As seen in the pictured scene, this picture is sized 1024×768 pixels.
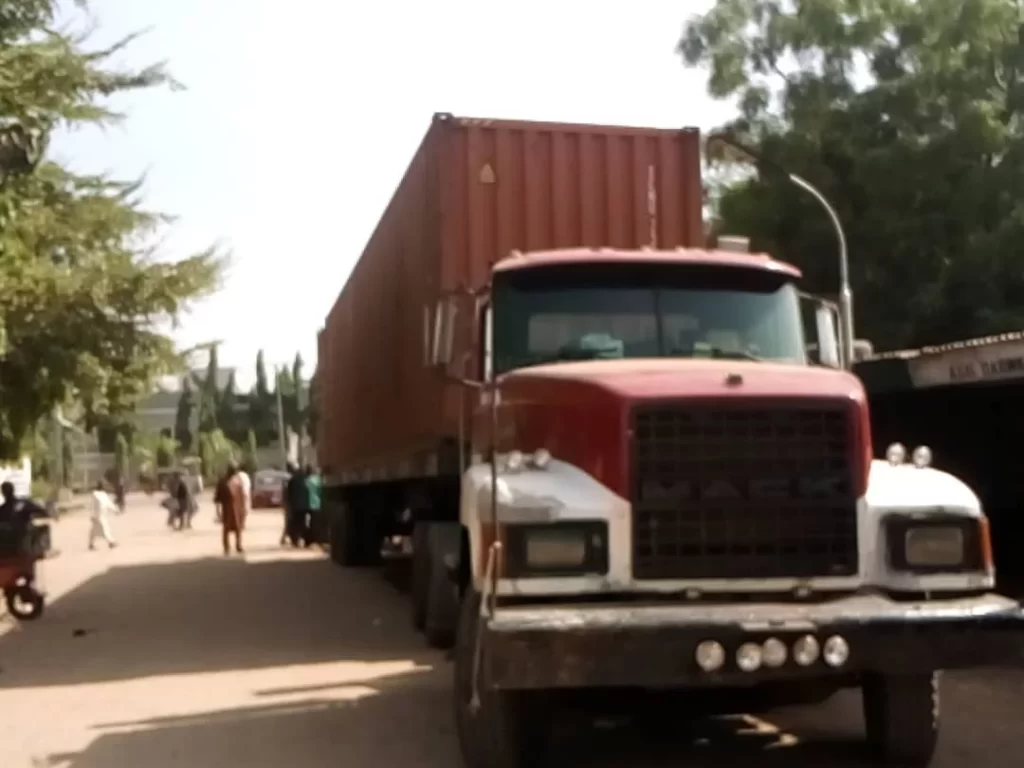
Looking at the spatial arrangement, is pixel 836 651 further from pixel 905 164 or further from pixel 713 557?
pixel 905 164

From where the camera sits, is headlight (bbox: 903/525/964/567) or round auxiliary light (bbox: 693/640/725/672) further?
headlight (bbox: 903/525/964/567)

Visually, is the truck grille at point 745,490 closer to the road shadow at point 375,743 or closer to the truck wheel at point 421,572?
the road shadow at point 375,743

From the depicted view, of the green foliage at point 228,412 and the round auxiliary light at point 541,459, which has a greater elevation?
the green foliage at point 228,412

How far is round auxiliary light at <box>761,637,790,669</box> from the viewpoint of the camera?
618cm

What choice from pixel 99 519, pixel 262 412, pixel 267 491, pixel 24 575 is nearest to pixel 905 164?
pixel 99 519

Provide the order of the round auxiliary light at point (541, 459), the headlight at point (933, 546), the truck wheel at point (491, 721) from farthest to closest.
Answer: the round auxiliary light at point (541, 459) → the truck wheel at point (491, 721) → the headlight at point (933, 546)

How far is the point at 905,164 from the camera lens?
29469 mm

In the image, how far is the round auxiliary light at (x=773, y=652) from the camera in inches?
243

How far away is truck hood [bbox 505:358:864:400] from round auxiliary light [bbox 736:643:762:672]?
110cm

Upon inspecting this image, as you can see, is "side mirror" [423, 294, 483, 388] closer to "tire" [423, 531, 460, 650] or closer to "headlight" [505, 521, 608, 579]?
"headlight" [505, 521, 608, 579]

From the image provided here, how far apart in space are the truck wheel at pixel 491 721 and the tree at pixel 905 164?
77.1 ft

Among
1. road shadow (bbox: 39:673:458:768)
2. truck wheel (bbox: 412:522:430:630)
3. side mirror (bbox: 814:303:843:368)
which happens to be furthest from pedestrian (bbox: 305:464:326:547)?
side mirror (bbox: 814:303:843:368)

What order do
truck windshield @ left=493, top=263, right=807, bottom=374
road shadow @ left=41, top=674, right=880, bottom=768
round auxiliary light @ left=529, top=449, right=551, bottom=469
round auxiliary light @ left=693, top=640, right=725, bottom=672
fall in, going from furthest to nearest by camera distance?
1. truck windshield @ left=493, top=263, right=807, bottom=374
2. road shadow @ left=41, top=674, right=880, bottom=768
3. round auxiliary light @ left=529, top=449, right=551, bottom=469
4. round auxiliary light @ left=693, top=640, right=725, bottom=672

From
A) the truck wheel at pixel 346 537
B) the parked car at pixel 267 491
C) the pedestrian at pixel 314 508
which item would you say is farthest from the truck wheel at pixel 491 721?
the parked car at pixel 267 491
